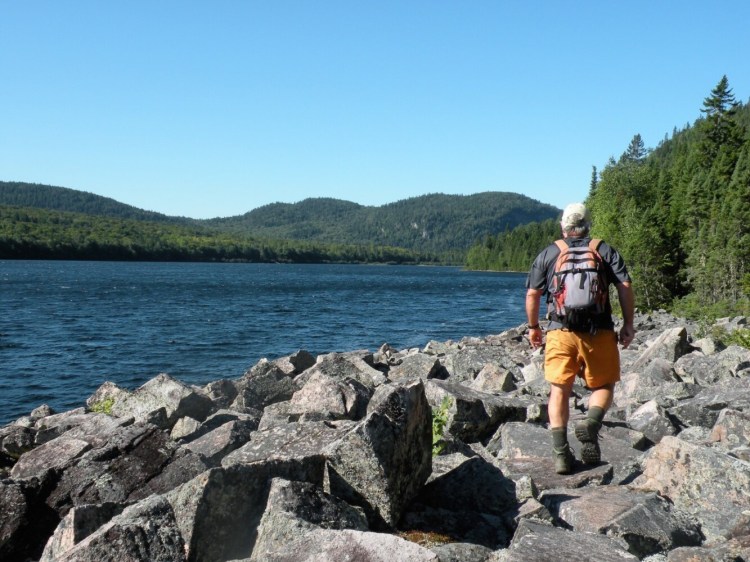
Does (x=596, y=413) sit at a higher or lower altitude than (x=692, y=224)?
lower

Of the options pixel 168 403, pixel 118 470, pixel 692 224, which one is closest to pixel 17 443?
pixel 168 403

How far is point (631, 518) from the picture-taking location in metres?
5.12

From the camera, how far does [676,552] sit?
4.55m

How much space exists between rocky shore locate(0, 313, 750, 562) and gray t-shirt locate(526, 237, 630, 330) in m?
1.46

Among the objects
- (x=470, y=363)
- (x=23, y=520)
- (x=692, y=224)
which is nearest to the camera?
(x=23, y=520)

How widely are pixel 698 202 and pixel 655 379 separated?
5953 centimetres

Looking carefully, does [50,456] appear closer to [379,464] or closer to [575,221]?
[379,464]

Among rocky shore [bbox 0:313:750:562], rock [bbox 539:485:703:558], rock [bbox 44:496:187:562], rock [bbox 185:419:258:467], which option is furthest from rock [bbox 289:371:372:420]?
rock [bbox 44:496:187:562]

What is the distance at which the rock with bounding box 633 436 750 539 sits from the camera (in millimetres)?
5465

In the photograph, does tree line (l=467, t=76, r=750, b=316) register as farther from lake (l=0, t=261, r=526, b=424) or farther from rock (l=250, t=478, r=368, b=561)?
rock (l=250, t=478, r=368, b=561)

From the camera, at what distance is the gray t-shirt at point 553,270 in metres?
6.75

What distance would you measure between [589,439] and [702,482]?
120 centimetres

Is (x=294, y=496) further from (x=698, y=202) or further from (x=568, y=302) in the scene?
(x=698, y=202)

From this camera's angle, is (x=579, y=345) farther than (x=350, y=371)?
No
